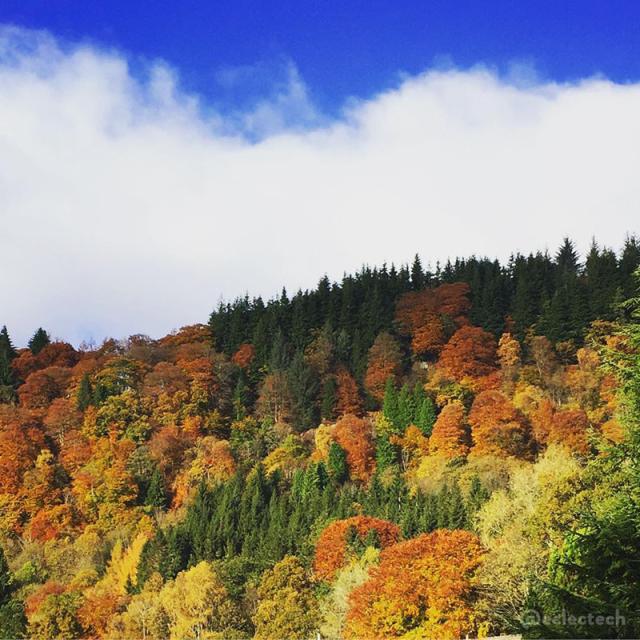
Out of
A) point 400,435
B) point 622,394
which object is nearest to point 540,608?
point 622,394

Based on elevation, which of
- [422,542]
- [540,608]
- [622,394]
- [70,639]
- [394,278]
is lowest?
[70,639]

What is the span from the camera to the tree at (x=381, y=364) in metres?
96.7

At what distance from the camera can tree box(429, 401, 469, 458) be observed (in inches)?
2990

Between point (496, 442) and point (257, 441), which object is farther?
point (257, 441)

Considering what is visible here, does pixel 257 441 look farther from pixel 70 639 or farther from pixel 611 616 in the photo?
pixel 611 616

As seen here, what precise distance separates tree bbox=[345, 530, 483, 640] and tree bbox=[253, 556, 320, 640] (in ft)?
22.1

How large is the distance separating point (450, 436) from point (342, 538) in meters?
24.2

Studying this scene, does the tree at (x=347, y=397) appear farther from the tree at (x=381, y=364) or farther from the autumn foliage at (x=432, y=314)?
the autumn foliage at (x=432, y=314)

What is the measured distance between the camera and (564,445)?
68.6 m

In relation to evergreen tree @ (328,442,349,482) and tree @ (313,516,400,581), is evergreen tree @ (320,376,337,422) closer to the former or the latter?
evergreen tree @ (328,442,349,482)

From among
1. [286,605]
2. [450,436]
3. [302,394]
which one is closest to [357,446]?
[450,436]

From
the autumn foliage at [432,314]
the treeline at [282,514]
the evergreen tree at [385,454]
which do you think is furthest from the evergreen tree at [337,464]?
the autumn foliage at [432,314]

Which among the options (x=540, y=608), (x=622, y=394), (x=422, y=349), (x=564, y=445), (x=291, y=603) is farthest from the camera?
(x=422, y=349)

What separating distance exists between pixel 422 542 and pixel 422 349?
61.4 meters
